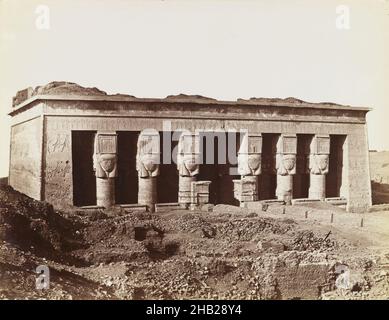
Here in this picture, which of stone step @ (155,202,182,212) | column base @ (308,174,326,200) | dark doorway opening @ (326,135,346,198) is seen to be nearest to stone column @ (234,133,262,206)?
stone step @ (155,202,182,212)

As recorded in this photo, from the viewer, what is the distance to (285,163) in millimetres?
19750

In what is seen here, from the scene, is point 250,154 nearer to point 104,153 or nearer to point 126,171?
point 126,171

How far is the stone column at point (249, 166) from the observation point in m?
18.9

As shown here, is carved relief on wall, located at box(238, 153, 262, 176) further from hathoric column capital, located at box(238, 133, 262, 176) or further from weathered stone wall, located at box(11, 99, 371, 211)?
weathered stone wall, located at box(11, 99, 371, 211)

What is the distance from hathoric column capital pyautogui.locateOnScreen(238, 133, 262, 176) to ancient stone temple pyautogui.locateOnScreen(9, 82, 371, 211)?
42 millimetres

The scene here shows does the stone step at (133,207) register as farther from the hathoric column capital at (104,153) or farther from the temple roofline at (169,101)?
the temple roofline at (169,101)

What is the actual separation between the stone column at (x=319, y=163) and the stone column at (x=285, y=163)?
1031mm

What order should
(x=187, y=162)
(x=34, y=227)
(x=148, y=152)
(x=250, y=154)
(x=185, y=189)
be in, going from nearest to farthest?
(x=34, y=227) → (x=148, y=152) → (x=187, y=162) → (x=185, y=189) → (x=250, y=154)

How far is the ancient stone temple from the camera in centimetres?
1677

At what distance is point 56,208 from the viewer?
16.2 metres

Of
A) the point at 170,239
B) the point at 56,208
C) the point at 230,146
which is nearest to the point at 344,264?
the point at 170,239

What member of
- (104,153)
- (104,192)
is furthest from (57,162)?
(104,192)

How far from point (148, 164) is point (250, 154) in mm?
4309
